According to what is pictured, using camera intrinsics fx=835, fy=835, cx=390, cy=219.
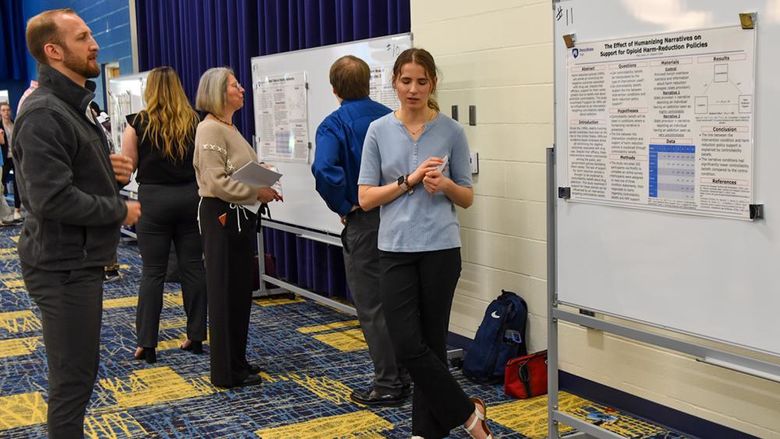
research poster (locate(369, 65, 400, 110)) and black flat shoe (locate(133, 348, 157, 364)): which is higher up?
research poster (locate(369, 65, 400, 110))

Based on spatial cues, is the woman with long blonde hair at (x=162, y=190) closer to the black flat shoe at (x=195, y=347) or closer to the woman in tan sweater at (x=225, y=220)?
the black flat shoe at (x=195, y=347)

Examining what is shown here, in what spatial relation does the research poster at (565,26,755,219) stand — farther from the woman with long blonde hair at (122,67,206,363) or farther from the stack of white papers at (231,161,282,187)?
the woman with long blonde hair at (122,67,206,363)

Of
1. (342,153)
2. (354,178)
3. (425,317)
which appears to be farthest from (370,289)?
(425,317)

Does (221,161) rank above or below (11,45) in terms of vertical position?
below

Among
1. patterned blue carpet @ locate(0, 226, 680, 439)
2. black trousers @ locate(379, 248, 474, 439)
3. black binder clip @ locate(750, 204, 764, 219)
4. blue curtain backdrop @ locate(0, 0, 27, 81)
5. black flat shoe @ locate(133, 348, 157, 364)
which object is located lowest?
patterned blue carpet @ locate(0, 226, 680, 439)

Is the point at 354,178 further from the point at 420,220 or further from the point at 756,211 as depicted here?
the point at 756,211

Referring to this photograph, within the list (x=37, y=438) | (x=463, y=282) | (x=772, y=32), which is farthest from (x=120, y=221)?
(x=463, y=282)

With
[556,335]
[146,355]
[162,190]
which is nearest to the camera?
[556,335]

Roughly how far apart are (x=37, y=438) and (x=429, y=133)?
1.85 m

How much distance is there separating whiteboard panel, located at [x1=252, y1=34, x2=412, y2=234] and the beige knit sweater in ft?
2.96

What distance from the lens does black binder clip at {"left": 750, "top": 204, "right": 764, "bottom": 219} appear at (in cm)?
215

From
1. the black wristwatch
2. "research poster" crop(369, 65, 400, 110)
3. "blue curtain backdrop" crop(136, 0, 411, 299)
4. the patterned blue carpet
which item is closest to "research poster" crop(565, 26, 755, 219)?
the black wristwatch

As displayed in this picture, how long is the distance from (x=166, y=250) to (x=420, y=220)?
75.1 inches

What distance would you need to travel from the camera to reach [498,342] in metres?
3.65
